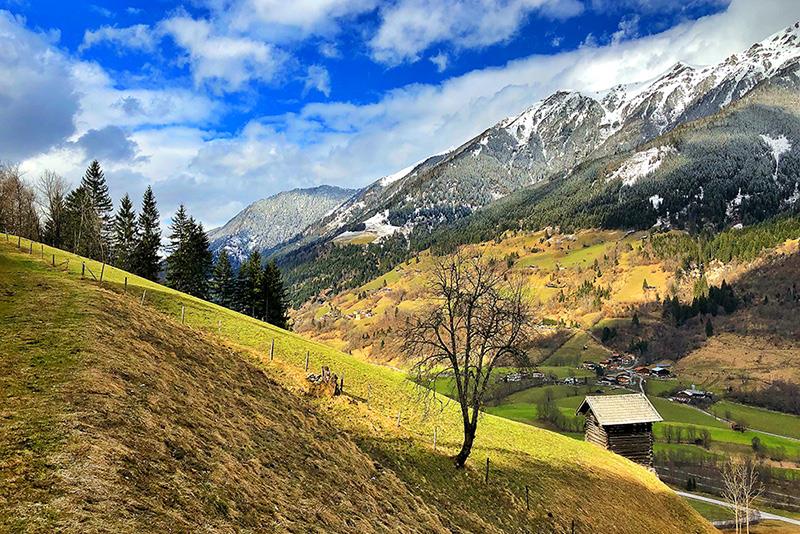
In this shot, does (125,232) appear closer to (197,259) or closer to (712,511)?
(197,259)

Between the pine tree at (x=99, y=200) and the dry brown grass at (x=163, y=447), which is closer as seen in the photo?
the dry brown grass at (x=163, y=447)

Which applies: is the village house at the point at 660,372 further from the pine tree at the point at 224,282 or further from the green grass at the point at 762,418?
the pine tree at the point at 224,282

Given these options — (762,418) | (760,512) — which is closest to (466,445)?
(760,512)

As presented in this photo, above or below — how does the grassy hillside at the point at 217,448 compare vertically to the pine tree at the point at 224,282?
below

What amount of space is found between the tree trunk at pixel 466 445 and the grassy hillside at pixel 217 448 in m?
0.79

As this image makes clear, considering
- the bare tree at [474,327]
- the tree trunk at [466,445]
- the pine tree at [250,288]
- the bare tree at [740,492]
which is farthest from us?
the pine tree at [250,288]

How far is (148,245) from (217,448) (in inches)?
3044

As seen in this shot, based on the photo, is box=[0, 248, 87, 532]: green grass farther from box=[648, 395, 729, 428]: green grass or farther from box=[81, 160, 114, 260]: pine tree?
box=[648, 395, 729, 428]: green grass

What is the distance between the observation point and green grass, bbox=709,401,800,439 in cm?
13500

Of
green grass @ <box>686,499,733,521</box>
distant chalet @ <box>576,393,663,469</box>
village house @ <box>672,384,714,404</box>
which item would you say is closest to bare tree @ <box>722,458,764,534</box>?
green grass @ <box>686,499,733,521</box>

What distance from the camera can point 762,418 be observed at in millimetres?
142500

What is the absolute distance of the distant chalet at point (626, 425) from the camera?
56875mm

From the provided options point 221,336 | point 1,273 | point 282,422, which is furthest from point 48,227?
point 282,422

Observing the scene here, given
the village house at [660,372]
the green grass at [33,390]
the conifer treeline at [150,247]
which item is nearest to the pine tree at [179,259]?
the conifer treeline at [150,247]
